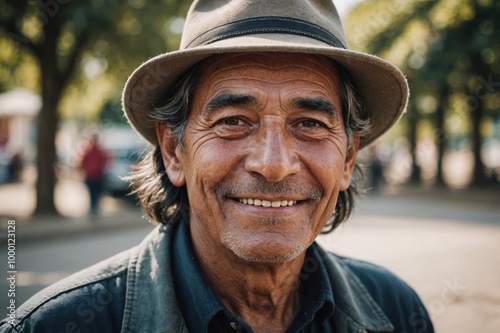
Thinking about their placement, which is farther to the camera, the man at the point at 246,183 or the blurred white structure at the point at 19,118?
the blurred white structure at the point at 19,118

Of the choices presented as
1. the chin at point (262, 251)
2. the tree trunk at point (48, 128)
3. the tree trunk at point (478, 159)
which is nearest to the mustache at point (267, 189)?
the chin at point (262, 251)

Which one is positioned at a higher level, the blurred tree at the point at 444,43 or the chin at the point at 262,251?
the blurred tree at the point at 444,43

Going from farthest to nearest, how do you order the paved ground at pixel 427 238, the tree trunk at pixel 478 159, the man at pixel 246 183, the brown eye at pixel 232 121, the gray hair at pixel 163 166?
the tree trunk at pixel 478 159 → the paved ground at pixel 427 238 → the gray hair at pixel 163 166 → the brown eye at pixel 232 121 → the man at pixel 246 183

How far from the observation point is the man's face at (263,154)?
6.12 feet

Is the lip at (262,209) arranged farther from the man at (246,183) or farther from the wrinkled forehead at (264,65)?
the wrinkled forehead at (264,65)

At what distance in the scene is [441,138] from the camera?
19.3 metres

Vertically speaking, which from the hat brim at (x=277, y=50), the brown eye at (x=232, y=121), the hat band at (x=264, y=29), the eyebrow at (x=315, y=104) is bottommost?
the brown eye at (x=232, y=121)

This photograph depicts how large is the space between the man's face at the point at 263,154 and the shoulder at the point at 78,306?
43 cm

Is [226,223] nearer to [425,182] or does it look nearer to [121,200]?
[121,200]

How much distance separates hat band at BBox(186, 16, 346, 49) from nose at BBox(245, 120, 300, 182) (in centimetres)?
37

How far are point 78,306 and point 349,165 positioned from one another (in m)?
1.35

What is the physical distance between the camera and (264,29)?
75.1 inches

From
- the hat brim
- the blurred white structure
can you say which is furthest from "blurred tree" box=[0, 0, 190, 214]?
the blurred white structure

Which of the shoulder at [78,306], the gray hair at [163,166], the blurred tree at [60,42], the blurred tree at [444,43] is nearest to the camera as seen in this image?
the shoulder at [78,306]
